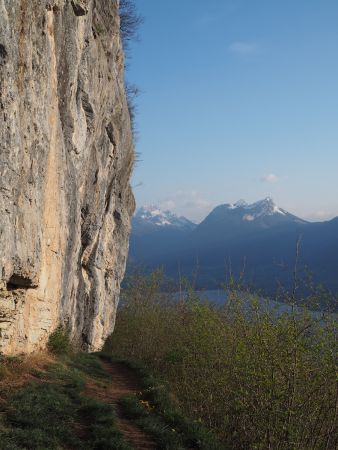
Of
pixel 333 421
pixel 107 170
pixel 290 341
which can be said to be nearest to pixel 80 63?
pixel 107 170

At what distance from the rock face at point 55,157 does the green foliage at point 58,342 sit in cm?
30

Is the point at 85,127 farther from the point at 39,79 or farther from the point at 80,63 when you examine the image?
the point at 39,79

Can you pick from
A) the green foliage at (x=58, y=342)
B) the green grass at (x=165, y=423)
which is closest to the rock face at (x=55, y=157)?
the green foliage at (x=58, y=342)

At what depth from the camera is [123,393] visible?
13680 mm

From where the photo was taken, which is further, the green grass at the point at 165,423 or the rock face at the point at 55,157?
the rock face at the point at 55,157

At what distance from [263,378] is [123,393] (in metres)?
6.46

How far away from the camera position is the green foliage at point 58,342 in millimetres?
14359

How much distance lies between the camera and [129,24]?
30.9 m

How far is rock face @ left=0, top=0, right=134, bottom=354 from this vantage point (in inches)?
363

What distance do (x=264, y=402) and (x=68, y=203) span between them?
31.0 ft

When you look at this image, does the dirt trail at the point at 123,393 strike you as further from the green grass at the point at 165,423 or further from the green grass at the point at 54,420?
the green grass at the point at 54,420

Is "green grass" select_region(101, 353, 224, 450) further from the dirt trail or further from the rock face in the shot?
the rock face

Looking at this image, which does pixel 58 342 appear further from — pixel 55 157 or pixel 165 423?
pixel 55 157

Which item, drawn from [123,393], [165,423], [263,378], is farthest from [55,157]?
[263,378]
